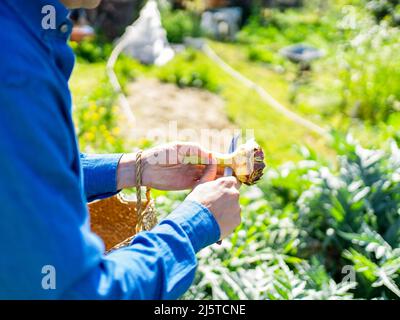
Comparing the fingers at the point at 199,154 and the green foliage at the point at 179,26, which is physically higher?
the fingers at the point at 199,154

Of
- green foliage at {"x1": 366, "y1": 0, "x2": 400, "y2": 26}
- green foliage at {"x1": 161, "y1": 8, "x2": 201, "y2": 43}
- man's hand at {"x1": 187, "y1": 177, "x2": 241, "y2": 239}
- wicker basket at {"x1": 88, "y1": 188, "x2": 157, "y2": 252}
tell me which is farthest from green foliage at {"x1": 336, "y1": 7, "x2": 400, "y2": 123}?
man's hand at {"x1": 187, "y1": 177, "x2": 241, "y2": 239}

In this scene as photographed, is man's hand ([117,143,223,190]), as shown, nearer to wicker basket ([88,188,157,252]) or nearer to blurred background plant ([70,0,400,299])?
wicker basket ([88,188,157,252])

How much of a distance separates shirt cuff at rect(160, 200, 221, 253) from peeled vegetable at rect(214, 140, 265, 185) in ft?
0.92

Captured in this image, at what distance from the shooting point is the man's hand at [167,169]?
69.1 inches

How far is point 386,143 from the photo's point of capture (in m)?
3.40

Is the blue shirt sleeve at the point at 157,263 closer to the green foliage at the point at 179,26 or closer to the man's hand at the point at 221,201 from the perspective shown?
the man's hand at the point at 221,201

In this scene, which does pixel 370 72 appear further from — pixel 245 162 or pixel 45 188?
pixel 45 188

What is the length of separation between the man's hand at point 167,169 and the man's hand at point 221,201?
0.26 metres

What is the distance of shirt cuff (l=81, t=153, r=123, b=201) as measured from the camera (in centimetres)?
175

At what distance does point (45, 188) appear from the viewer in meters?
1.03

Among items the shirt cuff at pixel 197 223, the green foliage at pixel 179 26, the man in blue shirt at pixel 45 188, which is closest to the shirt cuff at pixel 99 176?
the shirt cuff at pixel 197 223

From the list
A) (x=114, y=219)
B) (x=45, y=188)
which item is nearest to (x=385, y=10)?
(x=114, y=219)
